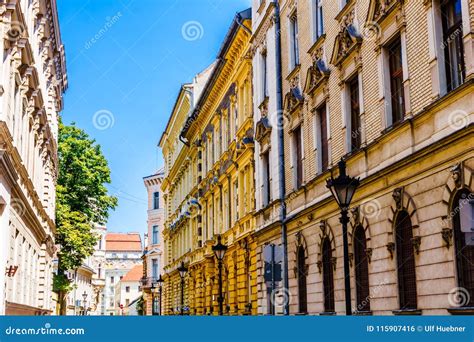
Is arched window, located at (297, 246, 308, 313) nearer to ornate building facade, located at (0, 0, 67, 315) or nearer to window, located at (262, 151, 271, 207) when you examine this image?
window, located at (262, 151, 271, 207)

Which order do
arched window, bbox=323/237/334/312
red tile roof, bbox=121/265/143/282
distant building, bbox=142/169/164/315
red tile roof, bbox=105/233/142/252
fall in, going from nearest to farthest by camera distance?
arched window, bbox=323/237/334/312 < distant building, bbox=142/169/164/315 < red tile roof, bbox=121/265/143/282 < red tile roof, bbox=105/233/142/252

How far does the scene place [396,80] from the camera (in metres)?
15.5

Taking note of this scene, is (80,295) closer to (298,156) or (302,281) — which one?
(298,156)

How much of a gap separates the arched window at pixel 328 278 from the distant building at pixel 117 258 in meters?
122

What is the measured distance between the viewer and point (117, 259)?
151125mm

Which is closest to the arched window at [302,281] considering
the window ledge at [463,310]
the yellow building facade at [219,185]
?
the yellow building facade at [219,185]

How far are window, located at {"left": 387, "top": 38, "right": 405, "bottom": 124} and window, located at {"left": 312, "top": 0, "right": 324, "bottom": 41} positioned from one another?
15.6 feet

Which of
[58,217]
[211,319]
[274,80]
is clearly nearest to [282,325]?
[211,319]

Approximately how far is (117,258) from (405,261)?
140 metres

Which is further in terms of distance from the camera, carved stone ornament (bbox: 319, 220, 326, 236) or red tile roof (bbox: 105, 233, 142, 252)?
red tile roof (bbox: 105, 233, 142, 252)

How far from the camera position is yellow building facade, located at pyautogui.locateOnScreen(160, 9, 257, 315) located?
96.9ft

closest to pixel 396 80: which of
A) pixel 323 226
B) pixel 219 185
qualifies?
pixel 323 226

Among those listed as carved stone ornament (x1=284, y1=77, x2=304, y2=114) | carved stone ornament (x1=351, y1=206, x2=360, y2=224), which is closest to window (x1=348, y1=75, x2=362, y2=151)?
carved stone ornament (x1=351, y1=206, x2=360, y2=224)

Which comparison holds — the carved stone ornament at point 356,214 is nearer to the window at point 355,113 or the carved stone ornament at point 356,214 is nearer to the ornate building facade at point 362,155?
the ornate building facade at point 362,155
